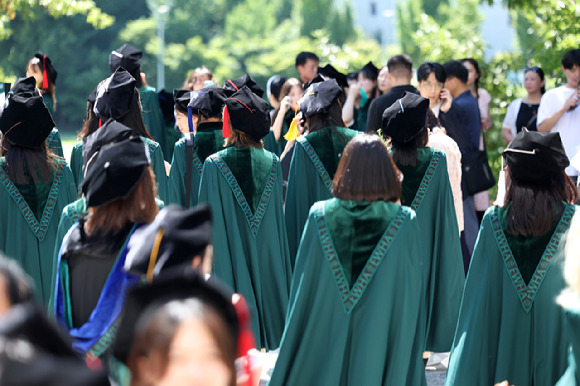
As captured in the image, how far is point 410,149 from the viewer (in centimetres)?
633

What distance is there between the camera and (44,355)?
2.00 meters

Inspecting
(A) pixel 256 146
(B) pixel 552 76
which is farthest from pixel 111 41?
(A) pixel 256 146

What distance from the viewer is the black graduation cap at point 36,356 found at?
6.19 feet

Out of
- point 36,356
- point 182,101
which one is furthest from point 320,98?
point 36,356

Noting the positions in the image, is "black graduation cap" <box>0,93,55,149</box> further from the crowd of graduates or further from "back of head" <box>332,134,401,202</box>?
"back of head" <box>332,134,401,202</box>

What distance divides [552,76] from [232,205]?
581 centimetres

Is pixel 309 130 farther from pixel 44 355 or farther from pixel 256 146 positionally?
pixel 44 355

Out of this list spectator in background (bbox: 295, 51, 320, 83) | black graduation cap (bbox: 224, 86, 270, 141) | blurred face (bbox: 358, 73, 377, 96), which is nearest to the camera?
black graduation cap (bbox: 224, 86, 270, 141)

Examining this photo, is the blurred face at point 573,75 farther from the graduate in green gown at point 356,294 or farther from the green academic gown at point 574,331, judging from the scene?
the green academic gown at point 574,331

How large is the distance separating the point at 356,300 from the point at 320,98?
271 cm

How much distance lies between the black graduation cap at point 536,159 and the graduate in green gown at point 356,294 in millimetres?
556

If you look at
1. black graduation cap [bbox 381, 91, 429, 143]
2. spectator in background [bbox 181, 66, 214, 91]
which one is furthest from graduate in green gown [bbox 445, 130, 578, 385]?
spectator in background [bbox 181, 66, 214, 91]

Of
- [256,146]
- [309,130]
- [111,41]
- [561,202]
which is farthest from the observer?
[111,41]

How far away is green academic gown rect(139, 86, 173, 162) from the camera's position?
30.0ft
